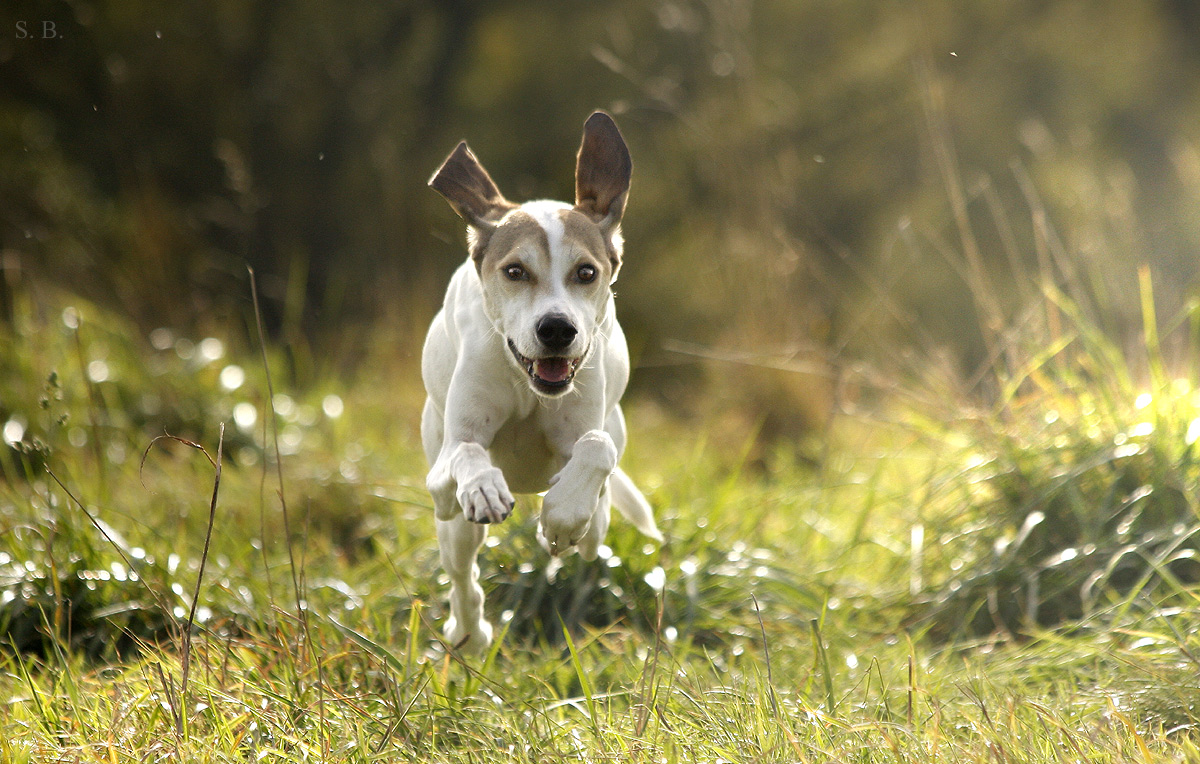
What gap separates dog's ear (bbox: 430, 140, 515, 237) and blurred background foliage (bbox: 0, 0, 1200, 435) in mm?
5809

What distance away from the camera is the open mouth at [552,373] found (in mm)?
3068

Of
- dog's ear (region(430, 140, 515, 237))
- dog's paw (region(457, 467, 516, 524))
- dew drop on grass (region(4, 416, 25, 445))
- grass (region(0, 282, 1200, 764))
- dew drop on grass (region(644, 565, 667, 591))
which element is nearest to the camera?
dog's paw (region(457, 467, 516, 524))

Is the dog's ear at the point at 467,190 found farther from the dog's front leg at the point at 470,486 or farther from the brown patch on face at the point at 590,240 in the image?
the dog's front leg at the point at 470,486

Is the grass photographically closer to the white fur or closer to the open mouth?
the white fur

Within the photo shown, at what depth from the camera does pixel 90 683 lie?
143 inches

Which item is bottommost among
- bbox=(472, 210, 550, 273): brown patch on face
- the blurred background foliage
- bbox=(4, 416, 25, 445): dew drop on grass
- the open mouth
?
the open mouth

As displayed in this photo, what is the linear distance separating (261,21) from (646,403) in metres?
5.60

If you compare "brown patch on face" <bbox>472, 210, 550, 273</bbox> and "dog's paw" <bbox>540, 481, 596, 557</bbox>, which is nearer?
"dog's paw" <bbox>540, 481, 596, 557</bbox>

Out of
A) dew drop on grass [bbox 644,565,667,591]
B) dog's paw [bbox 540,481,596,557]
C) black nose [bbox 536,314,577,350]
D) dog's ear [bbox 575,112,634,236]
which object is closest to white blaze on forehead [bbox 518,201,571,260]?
dog's ear [bbox 575,112,634,236]

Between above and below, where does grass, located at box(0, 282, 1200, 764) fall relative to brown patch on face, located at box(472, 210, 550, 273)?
below

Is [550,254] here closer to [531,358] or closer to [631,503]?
[531,358]

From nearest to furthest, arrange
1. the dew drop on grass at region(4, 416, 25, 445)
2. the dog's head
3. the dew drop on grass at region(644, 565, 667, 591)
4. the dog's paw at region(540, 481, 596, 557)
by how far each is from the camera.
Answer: the dog's paw at region(540, 481, 596, 557)
the dog's head
the dew drop on grass at region(644, 565, 667, 591)
the dew drop on grass at region(4, 416, 25, 445)

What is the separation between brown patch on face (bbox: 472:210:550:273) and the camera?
3.21 m

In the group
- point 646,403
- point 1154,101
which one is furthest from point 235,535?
point 1154,101
